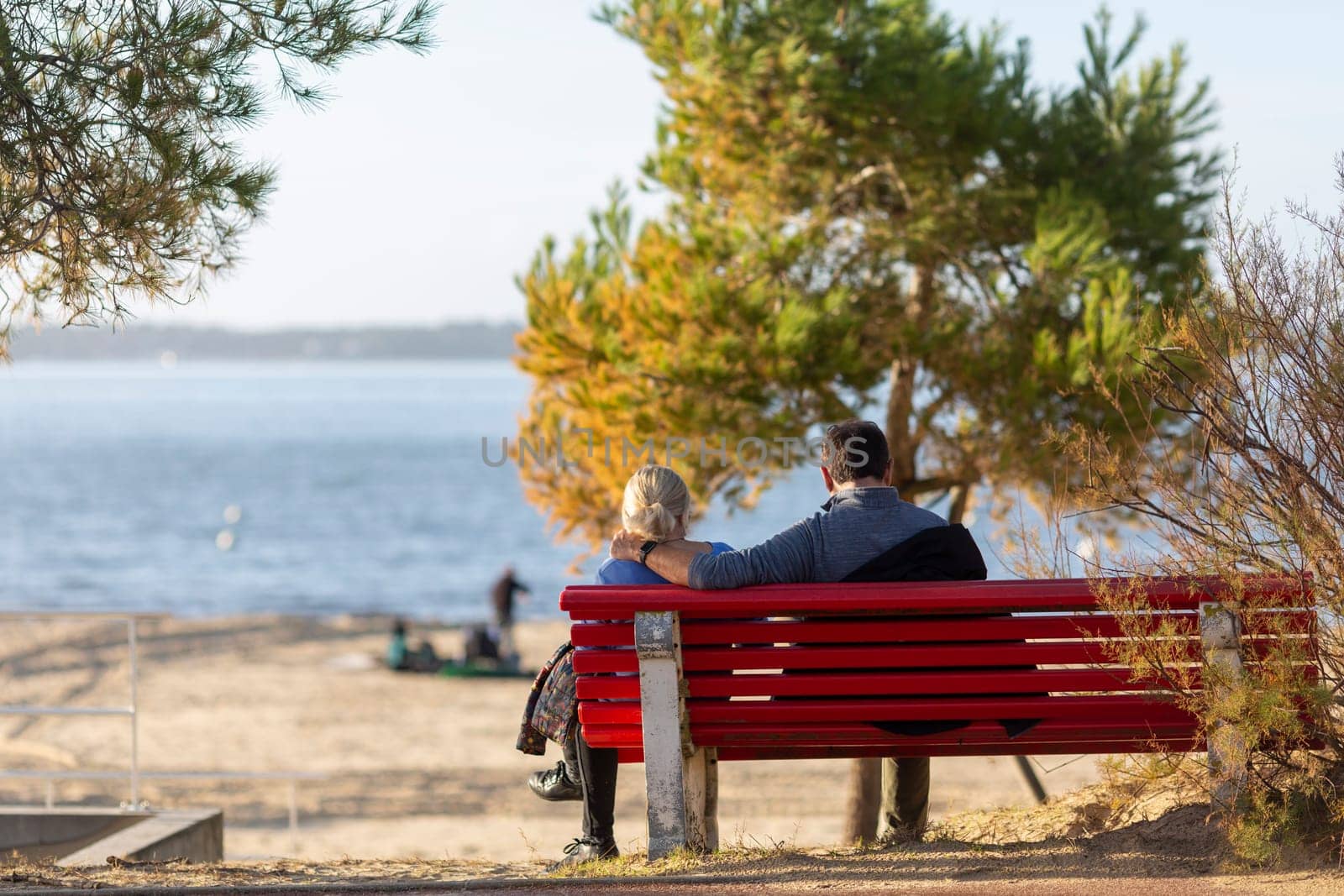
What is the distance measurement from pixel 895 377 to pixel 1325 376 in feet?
15.9

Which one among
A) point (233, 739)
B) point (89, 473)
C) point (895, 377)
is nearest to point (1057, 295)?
point (895, 377)

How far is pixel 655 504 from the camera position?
13.9 ft

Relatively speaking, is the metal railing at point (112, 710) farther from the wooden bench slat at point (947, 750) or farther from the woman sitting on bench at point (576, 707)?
the wooden bench slat at point (947, 750)

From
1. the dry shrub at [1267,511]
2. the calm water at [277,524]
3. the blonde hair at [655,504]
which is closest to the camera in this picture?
the dry shrub at [1267,511]

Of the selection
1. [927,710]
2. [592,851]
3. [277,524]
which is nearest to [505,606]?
[592,851]

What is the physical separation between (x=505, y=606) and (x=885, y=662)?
60.9ft

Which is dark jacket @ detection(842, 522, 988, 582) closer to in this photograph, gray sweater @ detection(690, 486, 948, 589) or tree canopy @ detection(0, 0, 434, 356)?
gray sweater @ detection(690, 486, 948, 589)

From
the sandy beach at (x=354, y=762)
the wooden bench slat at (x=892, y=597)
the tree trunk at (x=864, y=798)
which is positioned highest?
the wooden bench slat at (x=892, y=597)

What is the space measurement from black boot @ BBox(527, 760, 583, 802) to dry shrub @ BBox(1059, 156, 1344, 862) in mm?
1822

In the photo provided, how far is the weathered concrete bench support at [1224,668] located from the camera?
12.4 feet

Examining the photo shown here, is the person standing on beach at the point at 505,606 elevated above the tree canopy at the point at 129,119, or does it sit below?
below

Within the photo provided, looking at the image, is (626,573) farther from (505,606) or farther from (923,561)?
(505,606)

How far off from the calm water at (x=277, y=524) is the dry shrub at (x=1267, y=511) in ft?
17.8

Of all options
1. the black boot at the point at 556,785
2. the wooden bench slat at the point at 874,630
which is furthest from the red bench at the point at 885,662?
the black boot at the point at 556,785
